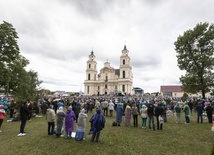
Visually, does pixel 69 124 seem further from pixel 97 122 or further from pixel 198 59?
pixel 198 59

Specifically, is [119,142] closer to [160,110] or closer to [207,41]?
[160,110]

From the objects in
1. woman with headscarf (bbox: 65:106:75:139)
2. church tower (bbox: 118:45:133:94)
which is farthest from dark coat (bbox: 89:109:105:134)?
church tower (bbox: 118:45:133:94)

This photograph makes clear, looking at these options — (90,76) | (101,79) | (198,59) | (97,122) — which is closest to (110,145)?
(97,122)

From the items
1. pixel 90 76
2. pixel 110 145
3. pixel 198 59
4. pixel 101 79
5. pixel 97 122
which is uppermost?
pixel 90 76

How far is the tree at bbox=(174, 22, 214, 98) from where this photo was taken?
23125 mm

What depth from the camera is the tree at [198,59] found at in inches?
910

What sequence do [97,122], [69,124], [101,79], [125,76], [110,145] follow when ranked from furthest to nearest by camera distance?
[101,79] < [125,76] < [69,124] < [97,122] < [110,145]

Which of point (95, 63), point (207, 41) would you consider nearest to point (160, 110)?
point (207, 41)

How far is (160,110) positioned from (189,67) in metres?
18.7

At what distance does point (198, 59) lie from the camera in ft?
77.6

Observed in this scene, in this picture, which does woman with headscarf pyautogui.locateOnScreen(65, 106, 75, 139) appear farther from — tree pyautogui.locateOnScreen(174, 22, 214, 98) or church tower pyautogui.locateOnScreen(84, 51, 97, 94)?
church tower pyautogui.locateOnScreen(84, 51, 97, 94)

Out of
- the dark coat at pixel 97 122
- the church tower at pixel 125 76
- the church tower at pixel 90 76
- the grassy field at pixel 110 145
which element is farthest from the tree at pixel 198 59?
the church tower at pixel 90 76

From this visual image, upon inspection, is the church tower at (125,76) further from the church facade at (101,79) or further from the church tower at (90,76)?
the church tower at (90,76)

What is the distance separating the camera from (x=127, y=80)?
2891 inches
